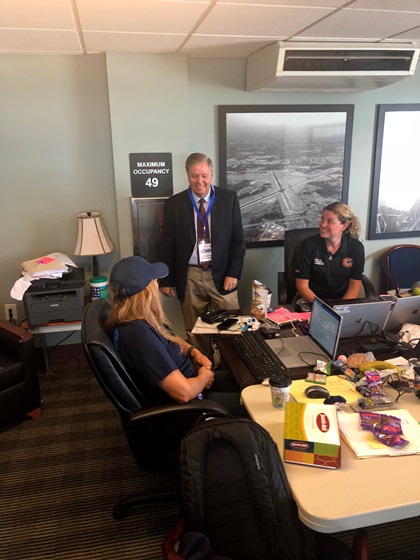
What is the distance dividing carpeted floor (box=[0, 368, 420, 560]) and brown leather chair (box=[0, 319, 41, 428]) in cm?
12

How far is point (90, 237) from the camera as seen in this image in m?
3.28

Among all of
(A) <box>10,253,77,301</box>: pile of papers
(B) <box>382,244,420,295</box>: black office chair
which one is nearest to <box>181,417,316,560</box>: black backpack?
(A) <box>10,253,77,301</box>: pile of papers

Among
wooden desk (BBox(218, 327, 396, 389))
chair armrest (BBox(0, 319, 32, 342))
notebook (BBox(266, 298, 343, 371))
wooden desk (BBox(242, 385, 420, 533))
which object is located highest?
notebook (BBox(266, 298, 343, 371))

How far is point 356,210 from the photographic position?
394cm

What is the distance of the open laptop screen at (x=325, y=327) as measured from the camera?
Result: 1.96 metres

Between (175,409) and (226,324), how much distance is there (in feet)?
2.37

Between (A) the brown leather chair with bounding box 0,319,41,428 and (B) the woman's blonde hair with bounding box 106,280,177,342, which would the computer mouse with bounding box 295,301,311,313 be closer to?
(B) the woman's blonde hair with bounding box 106,280,177,342

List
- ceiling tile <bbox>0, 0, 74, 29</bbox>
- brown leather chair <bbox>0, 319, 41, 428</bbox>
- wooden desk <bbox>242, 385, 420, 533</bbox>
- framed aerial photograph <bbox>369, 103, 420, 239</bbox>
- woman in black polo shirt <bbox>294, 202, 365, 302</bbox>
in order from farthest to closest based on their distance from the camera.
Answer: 1. framed aerial photograph <bbox>369, 103, 420, 239</bbox>
2. woman in black polo shirt <bbox>294, 202, 365, 302</bbox>
3. brown leather chair <bbox>0, 319, 41, 428</bbox>
4. ceiling tile <bbox>0, 0, 74, 29</bbox>
5. wooden desk <bbox>242, 385, 420, 533</bbox>

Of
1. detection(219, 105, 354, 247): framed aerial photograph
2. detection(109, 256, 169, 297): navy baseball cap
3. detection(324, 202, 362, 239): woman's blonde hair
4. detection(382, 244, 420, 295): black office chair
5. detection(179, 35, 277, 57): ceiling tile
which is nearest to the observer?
detection(109, 256, 169, 297): navy baseball cap

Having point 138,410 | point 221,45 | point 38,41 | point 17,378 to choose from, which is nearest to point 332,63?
point 221,45

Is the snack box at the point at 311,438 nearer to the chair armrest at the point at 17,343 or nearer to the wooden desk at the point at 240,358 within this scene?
the wooden desk at the point at 240,358

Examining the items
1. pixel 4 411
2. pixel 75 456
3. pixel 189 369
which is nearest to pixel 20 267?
pixel 4 411

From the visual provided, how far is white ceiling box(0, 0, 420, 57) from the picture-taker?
203cm

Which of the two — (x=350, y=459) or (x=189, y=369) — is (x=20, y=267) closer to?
(x=189, y=369)
